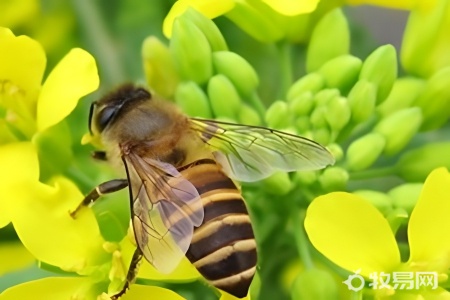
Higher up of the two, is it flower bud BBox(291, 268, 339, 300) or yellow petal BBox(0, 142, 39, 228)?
yellow petal BBox(0, 142, 39, 228)

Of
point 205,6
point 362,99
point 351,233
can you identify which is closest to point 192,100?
point 205,6

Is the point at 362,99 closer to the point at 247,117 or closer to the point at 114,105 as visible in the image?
the point at 247,117

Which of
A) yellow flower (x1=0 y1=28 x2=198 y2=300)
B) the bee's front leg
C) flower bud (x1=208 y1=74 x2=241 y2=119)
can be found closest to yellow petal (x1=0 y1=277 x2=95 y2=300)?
yellow flower (x1=0 y1=28 x2=198 y2=300)

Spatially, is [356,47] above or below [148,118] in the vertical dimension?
below

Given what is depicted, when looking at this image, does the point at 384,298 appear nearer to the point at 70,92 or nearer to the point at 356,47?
the point at 70,92

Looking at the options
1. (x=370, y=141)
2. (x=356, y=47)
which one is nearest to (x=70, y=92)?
(x=370, y=141)

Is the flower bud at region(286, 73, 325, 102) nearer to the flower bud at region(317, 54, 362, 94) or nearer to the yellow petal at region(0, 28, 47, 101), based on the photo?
the flower bud at region(317, 54, 362, 94)
